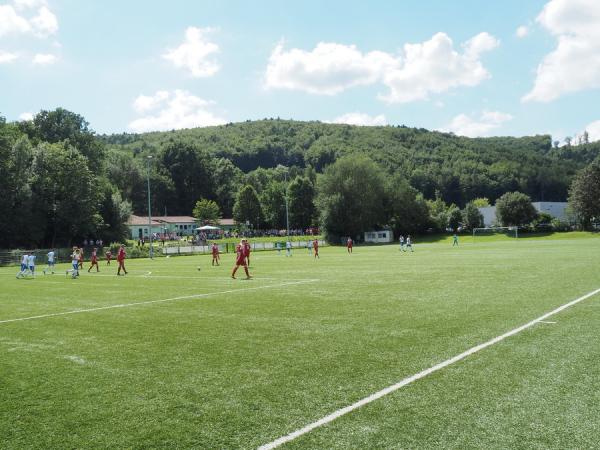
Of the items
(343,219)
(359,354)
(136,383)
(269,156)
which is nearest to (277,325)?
(359,354)

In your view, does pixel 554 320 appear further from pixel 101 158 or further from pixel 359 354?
pixel 101 158

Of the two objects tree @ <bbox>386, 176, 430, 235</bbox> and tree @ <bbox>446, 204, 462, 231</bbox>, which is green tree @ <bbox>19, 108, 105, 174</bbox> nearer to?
tree @ <bbox>386, 176, 430, 235</bbox>

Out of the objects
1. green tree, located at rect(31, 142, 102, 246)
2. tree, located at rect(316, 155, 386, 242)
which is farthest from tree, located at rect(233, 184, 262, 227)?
green tree, located at rect(31, 142, 102, 246)

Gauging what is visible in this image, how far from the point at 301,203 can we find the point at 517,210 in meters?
47.6

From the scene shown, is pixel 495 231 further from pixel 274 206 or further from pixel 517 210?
pixel 274 206

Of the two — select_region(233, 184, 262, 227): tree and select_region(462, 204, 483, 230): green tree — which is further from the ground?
select_region(233, 184, 262, 227): tree

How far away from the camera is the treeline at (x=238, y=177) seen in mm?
62625

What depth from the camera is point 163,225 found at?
115m

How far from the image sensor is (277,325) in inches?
450

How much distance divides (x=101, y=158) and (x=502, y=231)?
242ft

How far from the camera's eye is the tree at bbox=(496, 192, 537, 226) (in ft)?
311

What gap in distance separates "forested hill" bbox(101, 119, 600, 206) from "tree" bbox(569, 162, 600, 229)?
4881 centimetres

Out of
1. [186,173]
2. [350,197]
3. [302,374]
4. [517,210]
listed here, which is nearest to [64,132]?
[350,197]

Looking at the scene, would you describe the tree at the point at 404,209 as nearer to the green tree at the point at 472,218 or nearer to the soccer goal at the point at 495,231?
the green tree at the point at 472,218
